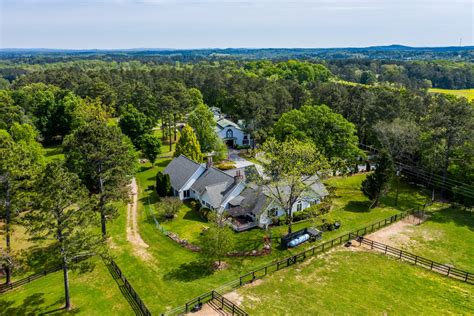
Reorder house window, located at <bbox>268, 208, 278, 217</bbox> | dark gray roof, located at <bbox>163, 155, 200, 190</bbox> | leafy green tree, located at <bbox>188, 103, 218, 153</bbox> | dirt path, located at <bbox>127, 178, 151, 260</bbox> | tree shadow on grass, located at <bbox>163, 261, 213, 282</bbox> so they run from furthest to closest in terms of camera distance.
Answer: leafy green tree, located at <bbox>188, 103, 218, 153</bbox> < dark gray roof, located at <bbox>163, 155, 200, 190</bbox> < house window, located at <bbox>268, 208, 278, 217</bbox> < dirt path, located at <bbox>127, 178, 151, 260</bbox> < tree shadow on grass, located at <bbox>163, 261, 213, 282</bbox>

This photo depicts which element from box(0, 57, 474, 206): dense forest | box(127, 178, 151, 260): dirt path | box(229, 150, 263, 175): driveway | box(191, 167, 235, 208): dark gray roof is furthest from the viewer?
box(229, 150, 263, 175): driveway

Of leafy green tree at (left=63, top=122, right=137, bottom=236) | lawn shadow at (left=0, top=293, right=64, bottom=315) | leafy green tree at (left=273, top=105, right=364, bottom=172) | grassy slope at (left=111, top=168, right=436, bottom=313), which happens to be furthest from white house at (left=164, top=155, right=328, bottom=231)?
lawn shadow at (left=0, top=293, right=64, bottom=315)

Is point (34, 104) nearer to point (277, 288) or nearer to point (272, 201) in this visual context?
point (272, 201)

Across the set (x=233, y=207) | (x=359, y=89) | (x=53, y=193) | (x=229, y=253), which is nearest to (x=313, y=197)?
(x=233, y=207)

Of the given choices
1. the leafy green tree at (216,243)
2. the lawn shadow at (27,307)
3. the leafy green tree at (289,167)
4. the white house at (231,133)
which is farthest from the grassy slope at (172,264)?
the white house at (231,133)

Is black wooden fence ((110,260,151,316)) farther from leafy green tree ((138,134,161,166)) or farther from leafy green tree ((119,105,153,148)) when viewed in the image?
leafy green tree ((119,105,153,148))
